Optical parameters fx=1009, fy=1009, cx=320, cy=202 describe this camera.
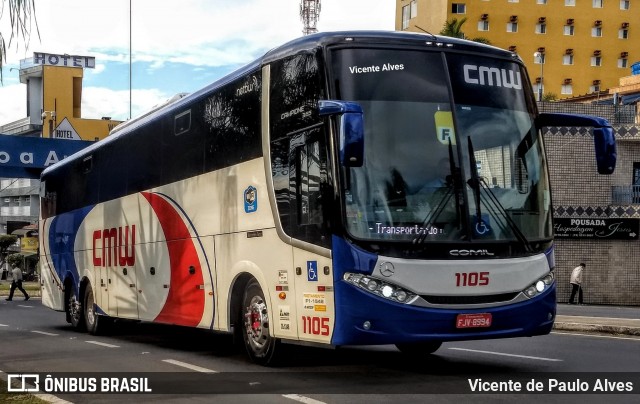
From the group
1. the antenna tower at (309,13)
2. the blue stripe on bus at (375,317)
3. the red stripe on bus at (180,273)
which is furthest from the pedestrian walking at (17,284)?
the antenna tower at (309,13)

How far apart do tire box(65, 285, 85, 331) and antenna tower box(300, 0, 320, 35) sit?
64.1 metres

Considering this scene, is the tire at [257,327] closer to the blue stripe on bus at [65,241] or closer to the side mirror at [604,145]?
the side mirror at [604,145]

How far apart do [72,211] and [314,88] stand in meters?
11.9

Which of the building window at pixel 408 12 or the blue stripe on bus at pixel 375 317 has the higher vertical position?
the building window at pixel 408 12

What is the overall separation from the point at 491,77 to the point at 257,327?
4.01m

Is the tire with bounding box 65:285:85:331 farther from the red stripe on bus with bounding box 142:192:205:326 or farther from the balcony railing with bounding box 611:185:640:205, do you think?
the balcony railing with bounding box 611:185:640:205

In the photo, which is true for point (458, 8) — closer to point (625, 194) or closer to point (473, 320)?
point (625, 194)

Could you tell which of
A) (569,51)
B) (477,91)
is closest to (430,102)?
(477,91)

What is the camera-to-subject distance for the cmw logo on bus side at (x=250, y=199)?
12016mm

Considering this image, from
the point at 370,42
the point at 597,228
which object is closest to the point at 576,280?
the point at 597,228

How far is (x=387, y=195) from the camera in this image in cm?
999

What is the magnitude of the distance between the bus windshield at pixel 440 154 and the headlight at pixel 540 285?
44cm

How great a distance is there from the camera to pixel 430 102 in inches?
409

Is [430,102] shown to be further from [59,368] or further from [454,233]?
[59,368]
